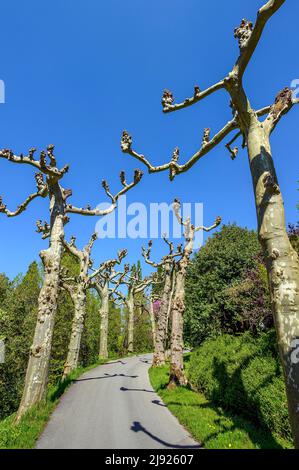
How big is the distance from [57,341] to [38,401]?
2093 centimetres

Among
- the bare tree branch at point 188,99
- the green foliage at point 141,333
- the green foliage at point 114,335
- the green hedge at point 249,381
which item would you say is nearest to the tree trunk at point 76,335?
the green hedge at point 249,381

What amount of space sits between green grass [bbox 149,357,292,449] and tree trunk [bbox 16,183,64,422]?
4.50 metres

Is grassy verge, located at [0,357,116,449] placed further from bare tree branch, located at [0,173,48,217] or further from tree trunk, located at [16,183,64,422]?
bare tree branch, located at [0,173,48,217]

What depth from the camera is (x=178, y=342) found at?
1365 cm

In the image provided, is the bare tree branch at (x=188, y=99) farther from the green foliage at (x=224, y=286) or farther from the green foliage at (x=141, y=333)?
the green foliage at (x=141, y=333)

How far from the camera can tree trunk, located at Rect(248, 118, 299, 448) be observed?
3.36 metres

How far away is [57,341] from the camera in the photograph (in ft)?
94.0

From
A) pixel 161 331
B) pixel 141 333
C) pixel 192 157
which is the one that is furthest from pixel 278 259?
pixel 141 333

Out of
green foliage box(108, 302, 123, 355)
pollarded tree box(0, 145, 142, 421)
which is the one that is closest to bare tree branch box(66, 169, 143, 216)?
pollarded tree box(0, 145, 142, 421)

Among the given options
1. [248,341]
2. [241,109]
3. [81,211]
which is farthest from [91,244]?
[241,109]

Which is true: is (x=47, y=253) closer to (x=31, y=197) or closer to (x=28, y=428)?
(x=31, y=197)
